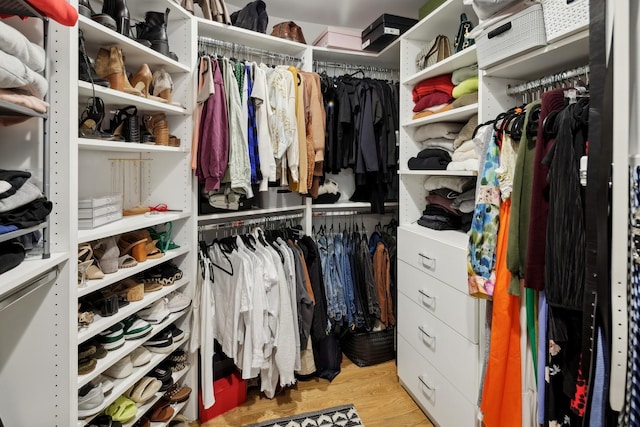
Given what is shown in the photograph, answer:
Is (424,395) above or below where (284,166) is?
below

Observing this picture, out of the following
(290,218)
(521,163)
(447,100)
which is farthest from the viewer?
(290,218)

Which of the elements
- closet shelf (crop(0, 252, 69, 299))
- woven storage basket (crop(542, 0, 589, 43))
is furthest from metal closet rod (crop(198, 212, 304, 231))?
woven storage basket (crop(542, 0, 589, 43))

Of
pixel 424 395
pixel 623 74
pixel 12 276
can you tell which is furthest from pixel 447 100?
pixel 12 276

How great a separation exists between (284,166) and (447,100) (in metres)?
0.95

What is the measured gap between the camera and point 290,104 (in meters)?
2.00

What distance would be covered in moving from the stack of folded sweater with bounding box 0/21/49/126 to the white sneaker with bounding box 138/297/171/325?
3.09 feet

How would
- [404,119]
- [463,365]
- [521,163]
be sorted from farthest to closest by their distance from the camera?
[404,119]
[463,365]
[521,163]

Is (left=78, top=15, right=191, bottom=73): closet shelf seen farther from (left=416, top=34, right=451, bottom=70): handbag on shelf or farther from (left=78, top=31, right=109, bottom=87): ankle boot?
(left=416, top=34, right=451, bottom=70): handbag on shelf

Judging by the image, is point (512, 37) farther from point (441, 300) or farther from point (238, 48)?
point (238, 48)

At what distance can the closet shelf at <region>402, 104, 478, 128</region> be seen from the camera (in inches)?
65.7

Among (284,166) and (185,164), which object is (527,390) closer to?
(284,166)

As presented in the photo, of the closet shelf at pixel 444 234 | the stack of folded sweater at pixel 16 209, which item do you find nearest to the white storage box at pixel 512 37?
the closet shelf at pixel 444 234

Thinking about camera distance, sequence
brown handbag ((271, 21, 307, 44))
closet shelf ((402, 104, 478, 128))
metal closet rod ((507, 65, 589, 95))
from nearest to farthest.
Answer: metal closet rod ((507, 65, 589, 95)) < closet shelf ((402, 104, 478, 128)) < brown handbag ((271, 21, 307, 44))

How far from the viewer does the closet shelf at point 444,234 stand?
1695 millimetres
